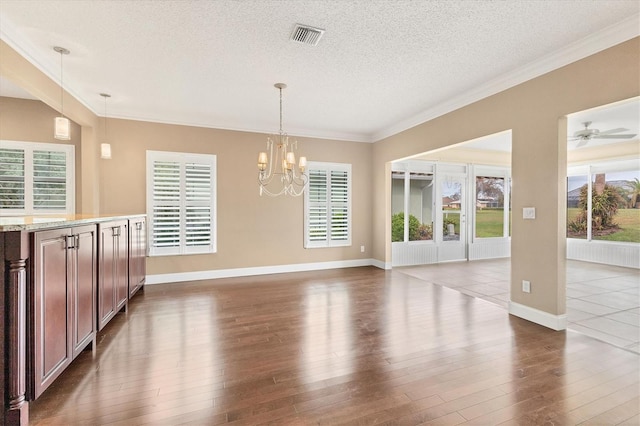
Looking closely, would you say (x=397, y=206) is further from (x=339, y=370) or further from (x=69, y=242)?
(x=69, y=242)

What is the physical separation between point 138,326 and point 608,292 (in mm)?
6527

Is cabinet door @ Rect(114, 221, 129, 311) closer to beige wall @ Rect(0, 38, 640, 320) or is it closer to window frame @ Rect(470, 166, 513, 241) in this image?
beige wall @ Rect(0, 38, 640, 320)

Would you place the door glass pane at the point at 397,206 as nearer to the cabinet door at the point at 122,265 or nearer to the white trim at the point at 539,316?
the white trim at the point at 539,316

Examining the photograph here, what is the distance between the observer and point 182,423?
1.78 meters

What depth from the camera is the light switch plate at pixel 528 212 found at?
3408 millimetres

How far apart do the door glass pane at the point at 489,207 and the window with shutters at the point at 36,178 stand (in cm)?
851

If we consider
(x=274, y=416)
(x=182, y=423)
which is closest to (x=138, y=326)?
(x=182, y=423)

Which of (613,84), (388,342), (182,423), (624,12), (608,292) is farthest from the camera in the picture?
(608,292)

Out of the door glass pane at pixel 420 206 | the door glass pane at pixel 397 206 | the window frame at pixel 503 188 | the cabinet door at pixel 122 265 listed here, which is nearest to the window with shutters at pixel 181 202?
the cabinet door at pixel 122 265

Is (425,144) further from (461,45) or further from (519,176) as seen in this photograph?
(461,45)

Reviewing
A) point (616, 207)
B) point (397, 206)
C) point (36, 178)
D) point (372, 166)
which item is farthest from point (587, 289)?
point (36, 178)

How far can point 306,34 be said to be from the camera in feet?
9.05

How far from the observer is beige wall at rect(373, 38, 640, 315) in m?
2.74

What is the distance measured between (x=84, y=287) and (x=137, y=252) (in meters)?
1.91
